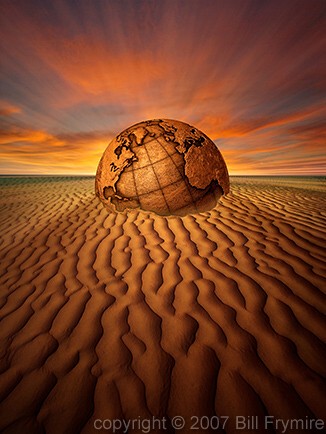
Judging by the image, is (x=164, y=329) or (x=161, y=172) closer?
(x=164, y=329)

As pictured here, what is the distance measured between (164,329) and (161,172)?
9.72ft

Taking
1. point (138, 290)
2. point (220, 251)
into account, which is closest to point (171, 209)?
point (220, 251)

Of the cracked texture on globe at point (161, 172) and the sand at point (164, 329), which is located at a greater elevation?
the cracked texture on globe at point (161, 172)

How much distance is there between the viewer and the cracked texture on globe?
4086mm

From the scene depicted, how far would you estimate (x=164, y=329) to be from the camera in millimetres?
1784

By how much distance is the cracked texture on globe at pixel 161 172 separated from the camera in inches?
161

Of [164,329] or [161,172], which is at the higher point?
[161,172]

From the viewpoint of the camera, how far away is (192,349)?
5.23ft

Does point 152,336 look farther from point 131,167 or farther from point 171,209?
point 131,167

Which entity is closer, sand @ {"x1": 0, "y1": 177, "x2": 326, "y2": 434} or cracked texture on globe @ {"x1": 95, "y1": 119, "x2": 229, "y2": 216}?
sand @ {"x1": 0, "y1": 177, "x2": 326, "y2": 434}

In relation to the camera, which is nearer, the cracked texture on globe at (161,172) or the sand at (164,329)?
the sand at (164,329)

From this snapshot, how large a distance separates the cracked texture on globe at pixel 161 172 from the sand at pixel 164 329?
85 cm

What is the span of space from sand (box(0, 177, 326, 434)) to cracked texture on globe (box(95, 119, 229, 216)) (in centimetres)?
85

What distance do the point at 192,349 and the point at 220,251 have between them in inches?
64.0
